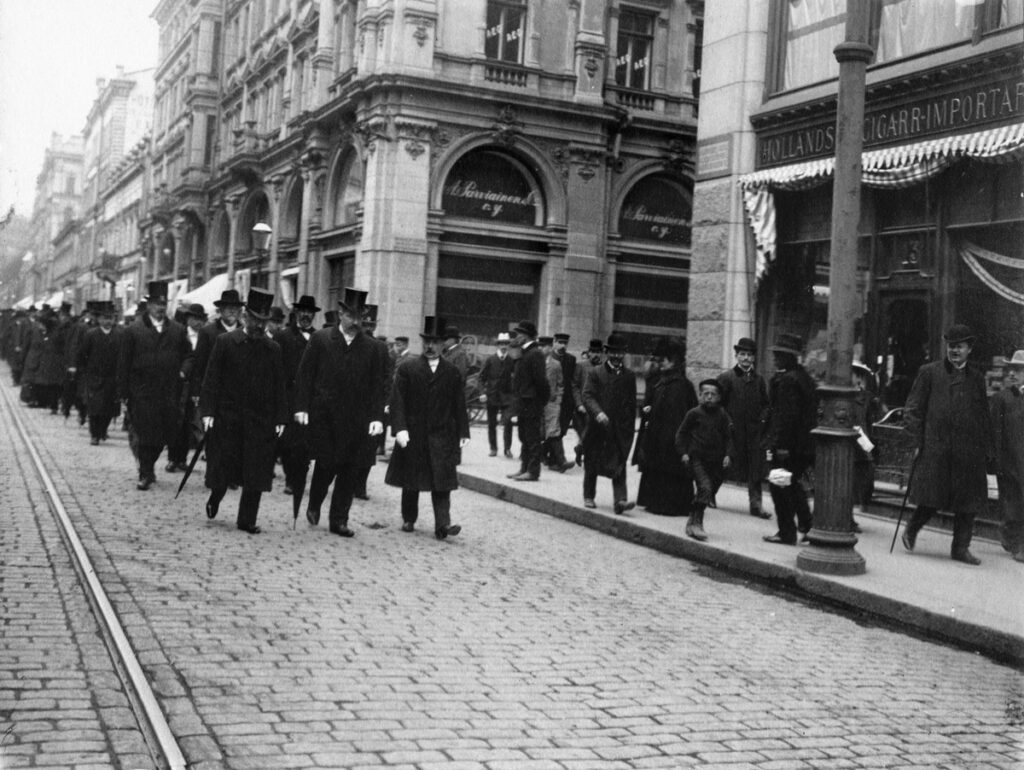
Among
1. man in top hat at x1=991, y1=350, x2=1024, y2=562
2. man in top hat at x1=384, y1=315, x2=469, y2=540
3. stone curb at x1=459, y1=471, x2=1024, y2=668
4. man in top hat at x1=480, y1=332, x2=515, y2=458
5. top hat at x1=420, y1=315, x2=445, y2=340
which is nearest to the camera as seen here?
stone curb at x1=459, y1=471, x2=1024, y2=668

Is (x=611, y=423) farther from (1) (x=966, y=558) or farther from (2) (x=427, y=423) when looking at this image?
(1) (x=966, y=558)

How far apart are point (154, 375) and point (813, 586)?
26.0 feet

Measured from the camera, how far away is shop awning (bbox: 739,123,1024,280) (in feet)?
35.1

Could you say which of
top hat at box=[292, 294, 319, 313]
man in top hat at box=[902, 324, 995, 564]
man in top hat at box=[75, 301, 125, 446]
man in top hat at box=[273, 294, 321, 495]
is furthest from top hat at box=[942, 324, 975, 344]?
man in top hat at box=[75, 301, 125, 446]

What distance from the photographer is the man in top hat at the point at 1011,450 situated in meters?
9.60

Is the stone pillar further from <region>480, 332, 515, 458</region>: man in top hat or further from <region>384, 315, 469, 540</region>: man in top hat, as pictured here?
<region>480, 332, 515, 458</region>: man in top hat

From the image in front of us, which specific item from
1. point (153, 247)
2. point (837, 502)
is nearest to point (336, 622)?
point (837, 502)

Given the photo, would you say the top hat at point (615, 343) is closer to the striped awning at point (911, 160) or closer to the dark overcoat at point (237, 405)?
the striped awning at point (911, 160)

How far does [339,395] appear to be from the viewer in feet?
31.7

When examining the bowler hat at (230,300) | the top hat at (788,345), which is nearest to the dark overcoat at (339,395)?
the bowler hat at (230,300)

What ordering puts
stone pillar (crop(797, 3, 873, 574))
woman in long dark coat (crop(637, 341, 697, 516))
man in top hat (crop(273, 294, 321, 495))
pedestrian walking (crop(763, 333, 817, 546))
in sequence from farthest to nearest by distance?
woman in long dark coat (crop(637, 341, 697, 516)) < man in top hat (crop(273, 294, 321, 495)) < pedestrian walking (crop(763, 333, 817, 546)) < stone pillar (crop(797, 3, 873, 574))

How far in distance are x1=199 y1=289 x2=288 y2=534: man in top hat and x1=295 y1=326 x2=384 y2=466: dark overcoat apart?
0.31 m

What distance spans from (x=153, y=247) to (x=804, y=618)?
53.9 metres

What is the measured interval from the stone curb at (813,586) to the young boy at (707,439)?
466mm
